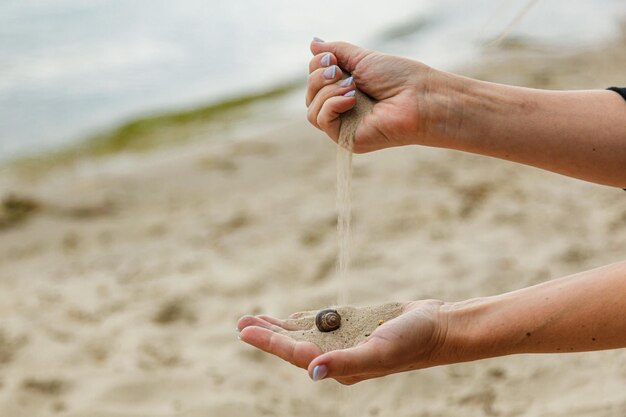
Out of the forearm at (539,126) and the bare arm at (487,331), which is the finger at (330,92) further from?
the bare arm at (487,331)

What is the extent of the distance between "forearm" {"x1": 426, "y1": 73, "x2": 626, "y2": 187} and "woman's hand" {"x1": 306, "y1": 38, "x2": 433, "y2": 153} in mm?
68

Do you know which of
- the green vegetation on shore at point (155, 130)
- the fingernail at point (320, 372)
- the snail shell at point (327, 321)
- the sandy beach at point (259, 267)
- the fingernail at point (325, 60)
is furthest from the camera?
the green vegetation on shore at point (155, 130)

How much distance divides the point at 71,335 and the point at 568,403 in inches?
91.2

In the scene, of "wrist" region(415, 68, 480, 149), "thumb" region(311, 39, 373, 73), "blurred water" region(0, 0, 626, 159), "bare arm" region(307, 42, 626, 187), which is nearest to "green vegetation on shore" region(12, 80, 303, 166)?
"blurred water" region(0, 0, 626, 159)

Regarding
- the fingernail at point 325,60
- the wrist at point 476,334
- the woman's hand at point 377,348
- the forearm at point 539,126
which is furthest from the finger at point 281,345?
the fingernail at point 325,60

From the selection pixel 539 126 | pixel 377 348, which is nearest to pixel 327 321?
pixel 377 348

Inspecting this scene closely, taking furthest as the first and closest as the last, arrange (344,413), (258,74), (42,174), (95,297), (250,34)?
(250,34) < (258,74) < (42,174) < (95,297) < (344,413)

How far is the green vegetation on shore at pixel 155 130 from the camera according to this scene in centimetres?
698

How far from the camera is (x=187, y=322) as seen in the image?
385 centimetres

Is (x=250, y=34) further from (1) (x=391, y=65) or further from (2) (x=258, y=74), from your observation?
(1) (x=391, y=65)

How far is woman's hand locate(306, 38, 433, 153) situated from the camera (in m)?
2.58

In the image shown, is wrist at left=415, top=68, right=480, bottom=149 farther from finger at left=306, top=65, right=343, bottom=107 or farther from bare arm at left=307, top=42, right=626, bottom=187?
finger at left=306, top=65, right=343, bottom=107

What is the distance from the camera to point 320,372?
2.13 meters

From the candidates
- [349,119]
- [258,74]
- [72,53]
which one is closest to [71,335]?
[349,119]
